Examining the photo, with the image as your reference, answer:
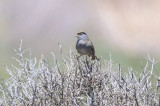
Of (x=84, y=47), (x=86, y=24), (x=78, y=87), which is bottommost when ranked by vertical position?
(x=78, y=87)

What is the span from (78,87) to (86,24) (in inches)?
702

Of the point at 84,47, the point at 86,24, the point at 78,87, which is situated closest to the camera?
the point at 78,87

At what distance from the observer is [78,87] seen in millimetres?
7672

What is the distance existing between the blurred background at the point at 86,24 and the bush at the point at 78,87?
50.9 ft

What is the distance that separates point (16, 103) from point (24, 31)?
1830 cm

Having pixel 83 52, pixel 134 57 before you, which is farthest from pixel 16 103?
pixel 134 57

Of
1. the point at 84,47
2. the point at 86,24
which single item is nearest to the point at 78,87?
the point at 84,47

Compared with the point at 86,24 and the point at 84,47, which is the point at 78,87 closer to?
the point at 84,47

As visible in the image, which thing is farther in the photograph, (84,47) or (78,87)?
(84,47)

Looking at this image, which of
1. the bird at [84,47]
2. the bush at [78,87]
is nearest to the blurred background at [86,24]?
the bird at [84,47]

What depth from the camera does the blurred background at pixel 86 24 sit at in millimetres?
24156

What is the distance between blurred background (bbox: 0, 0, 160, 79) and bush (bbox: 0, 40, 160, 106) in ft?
50.9

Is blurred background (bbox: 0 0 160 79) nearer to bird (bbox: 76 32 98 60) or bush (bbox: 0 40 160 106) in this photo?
bird (bbox: 76 32 98 60)

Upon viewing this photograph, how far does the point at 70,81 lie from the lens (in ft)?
24.4
